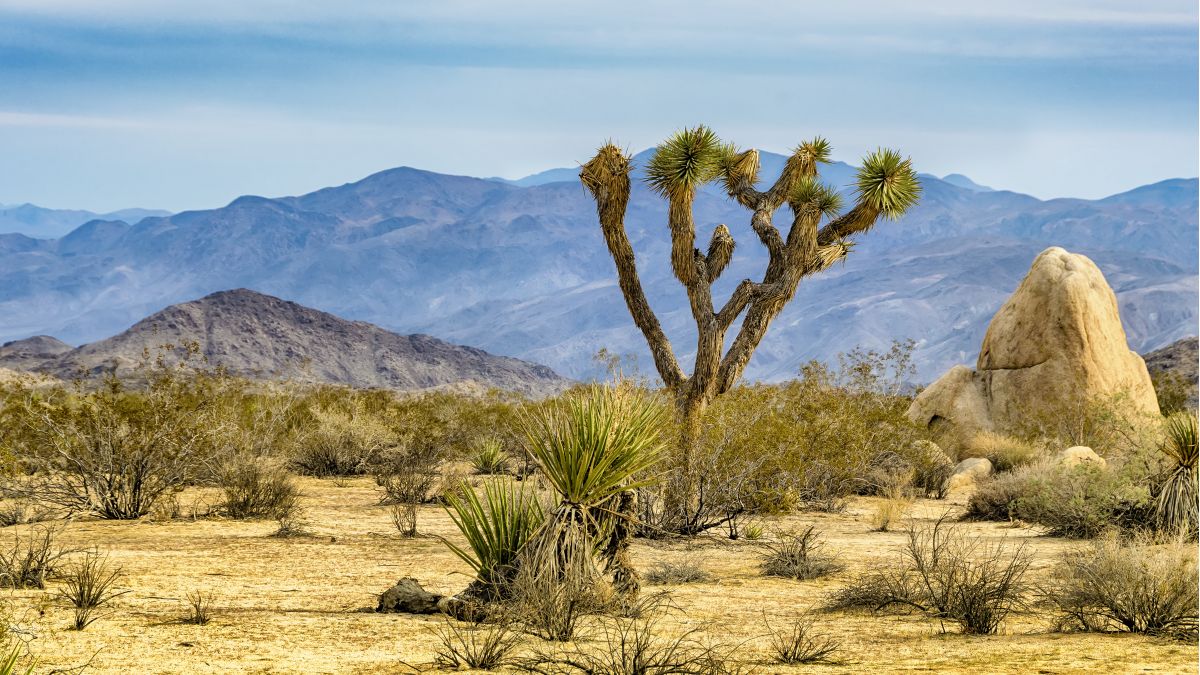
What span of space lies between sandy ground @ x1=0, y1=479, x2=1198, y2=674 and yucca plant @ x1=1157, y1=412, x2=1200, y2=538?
1.19 meters

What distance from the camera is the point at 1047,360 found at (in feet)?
85.8

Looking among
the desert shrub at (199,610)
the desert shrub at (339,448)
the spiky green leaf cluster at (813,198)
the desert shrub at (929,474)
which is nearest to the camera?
the desert shrub at (199,610)

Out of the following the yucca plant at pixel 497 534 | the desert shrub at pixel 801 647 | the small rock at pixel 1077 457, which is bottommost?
the desert shrub at pixel 801 647

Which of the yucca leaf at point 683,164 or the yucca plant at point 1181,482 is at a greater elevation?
the yucca leaf at point 683,164

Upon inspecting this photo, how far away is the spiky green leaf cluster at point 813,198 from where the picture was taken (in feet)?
58.0

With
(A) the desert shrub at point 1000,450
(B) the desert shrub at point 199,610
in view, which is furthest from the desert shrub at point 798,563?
(A) the desert shrub at point 1000,450

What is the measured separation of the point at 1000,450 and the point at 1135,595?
15782 millimetres

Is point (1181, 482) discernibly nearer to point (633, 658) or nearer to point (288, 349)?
point (633, 658)

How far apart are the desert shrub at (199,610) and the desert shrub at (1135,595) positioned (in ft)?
20.3

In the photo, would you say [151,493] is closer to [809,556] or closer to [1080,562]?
[809,556]

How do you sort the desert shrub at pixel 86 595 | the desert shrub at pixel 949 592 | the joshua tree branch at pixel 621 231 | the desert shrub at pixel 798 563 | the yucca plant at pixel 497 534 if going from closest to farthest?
the desert shrub at pixel 86 595 < the desert shrub at pixel 949 592 < the yucca plant at pixel 497 534 < the desert shrub at pixel 798 563 < the joshua tree branch at pixel 621 231

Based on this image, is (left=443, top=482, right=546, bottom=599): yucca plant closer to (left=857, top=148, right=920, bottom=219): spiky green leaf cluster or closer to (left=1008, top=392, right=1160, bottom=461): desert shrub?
(left=857, top=148, right=920, bottom=219): spiky green leaf cluster

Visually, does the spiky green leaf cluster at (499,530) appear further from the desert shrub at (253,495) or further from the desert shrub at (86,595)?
the desert shrub at (253,495)

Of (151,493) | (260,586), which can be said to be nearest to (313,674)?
(260,586)
